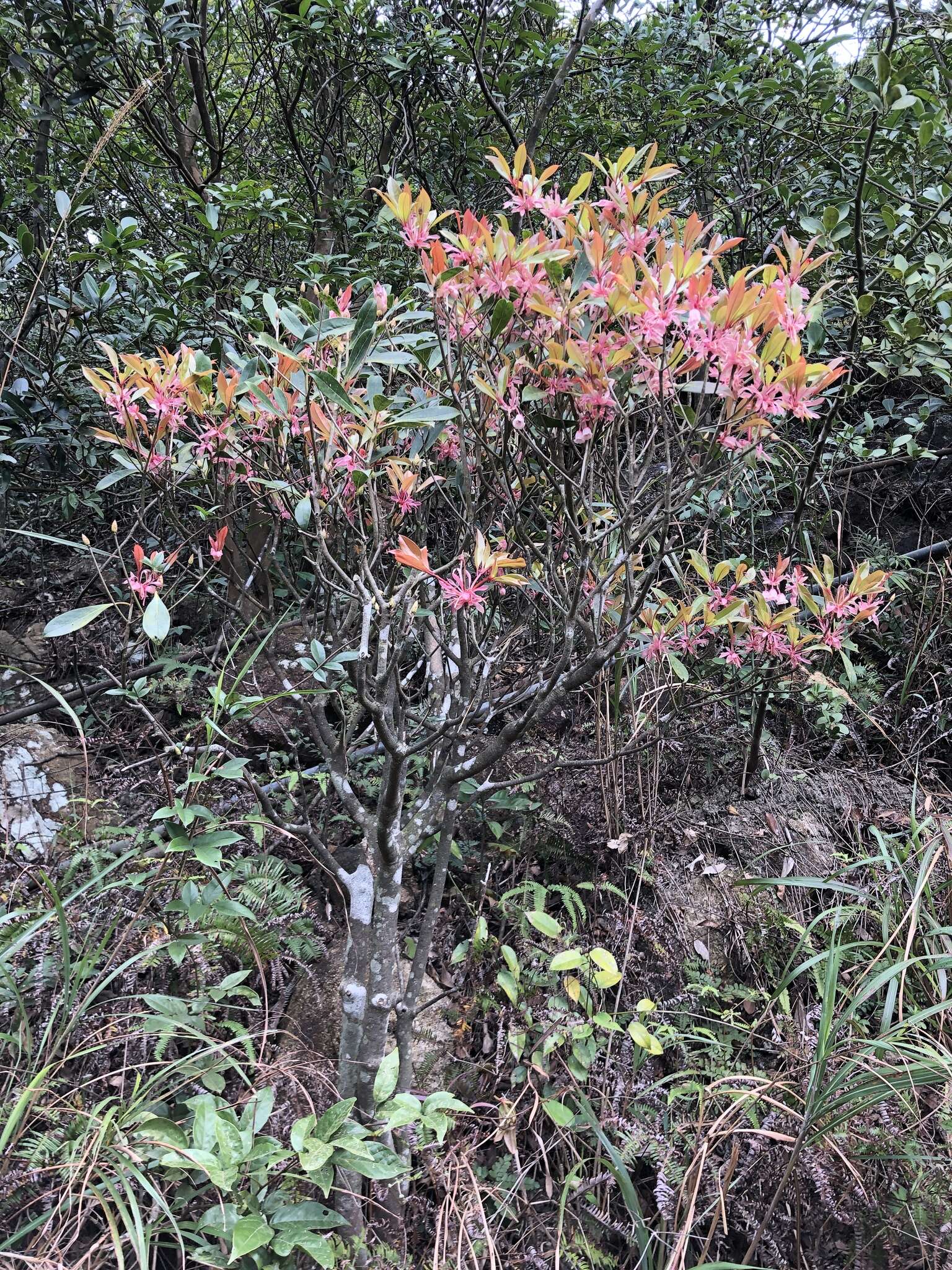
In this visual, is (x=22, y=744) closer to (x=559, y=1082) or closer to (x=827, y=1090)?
(x=559, y=1082)

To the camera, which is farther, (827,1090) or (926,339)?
(926,339)

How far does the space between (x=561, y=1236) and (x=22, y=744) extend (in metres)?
2.40

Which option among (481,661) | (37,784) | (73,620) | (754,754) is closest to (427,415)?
(481,661)

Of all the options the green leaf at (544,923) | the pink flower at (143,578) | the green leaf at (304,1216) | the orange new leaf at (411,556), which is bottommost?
the green leaf at (304,1216)

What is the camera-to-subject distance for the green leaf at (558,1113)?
1.62 meters

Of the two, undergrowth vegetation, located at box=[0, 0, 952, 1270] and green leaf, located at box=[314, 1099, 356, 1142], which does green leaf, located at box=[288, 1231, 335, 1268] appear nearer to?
undergrowth vegetation, located at box=[0, 0, 952, 1270]

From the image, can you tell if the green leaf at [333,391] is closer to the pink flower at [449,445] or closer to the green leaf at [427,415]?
the green leaf at [427,415]

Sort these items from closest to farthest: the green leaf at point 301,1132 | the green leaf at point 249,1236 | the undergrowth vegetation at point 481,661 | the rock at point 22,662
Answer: the green leaf at point 249,1236 < the green leaf at point 301,1132 < the undergrowth vegetation at point 481,661 < the rock at point 22,662

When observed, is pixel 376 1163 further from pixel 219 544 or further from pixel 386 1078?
pixel 219 544

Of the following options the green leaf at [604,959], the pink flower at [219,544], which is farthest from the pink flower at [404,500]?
the green leaf at [604,959]

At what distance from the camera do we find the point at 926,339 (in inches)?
87.0

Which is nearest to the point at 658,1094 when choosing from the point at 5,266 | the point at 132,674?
the point at 132,674

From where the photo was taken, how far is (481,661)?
1.72 meters

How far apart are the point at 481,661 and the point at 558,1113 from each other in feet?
3.36
